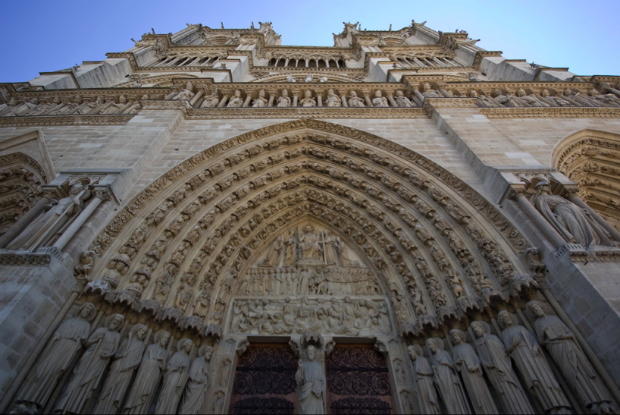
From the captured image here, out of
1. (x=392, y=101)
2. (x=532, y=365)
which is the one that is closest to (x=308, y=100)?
(x=392, y=101)

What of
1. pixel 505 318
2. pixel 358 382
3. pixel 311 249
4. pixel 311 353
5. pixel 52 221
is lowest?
pixel 358 382

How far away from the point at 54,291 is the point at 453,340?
5.31 metres

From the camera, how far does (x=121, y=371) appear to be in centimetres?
395

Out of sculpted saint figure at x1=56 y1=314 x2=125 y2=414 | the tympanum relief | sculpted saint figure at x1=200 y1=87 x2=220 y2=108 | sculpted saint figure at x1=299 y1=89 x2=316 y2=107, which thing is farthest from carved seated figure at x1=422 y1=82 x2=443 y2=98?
sculpted saint figure at x1=56 y1=314 x2=125 y2=414

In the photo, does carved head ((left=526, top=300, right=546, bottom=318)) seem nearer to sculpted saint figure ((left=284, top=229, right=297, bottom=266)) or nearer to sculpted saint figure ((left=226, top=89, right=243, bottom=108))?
sculpted saint figure ((left=284, top=229, right=297, bottom=266))

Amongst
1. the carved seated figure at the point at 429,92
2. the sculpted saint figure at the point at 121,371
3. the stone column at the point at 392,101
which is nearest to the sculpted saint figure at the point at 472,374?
the sculpted saint figure at the point at 121,371

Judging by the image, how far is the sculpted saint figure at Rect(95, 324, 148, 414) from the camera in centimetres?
368

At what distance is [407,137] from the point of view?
730cm

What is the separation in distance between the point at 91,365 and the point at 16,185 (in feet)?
18.6

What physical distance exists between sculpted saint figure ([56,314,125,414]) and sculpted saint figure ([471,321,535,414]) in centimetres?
475

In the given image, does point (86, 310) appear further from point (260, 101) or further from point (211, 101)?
point (260, 101)

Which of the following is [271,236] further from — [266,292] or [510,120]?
[510,120]

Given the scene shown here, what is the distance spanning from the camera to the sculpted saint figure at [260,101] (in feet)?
28.5

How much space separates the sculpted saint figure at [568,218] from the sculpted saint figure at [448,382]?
7.57 feet
